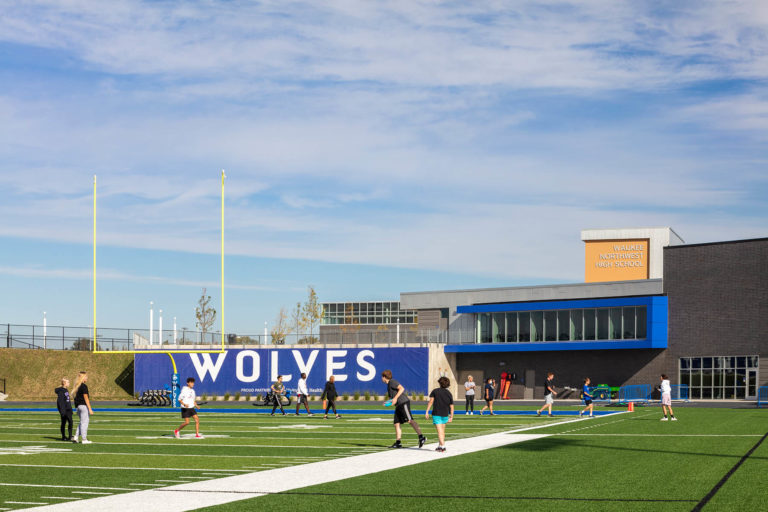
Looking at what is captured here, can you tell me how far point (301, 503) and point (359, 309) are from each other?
112677 mm

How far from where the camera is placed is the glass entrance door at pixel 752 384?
55188mm

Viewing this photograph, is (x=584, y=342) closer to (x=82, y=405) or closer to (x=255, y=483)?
(x=82, y=405)

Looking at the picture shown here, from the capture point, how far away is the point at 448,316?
7188cm

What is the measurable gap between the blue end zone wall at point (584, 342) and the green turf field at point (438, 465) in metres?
28.9

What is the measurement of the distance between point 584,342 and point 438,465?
4443 centimetres

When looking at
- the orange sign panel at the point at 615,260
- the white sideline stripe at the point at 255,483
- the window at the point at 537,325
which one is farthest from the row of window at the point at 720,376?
the white sideline stripe at the point at 255,483

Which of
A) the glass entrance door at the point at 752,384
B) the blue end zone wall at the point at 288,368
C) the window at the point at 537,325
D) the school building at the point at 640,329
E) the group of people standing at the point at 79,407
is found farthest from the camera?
the window at the point at 537,325

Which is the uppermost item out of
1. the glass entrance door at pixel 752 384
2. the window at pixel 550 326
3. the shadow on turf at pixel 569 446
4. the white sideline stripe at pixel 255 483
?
the window at pixel 550 326

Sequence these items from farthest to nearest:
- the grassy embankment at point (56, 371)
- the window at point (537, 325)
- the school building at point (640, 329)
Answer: the window at point (537, 325)
the grassy embankment at point (56, 371)
the school building at point (640, 329)

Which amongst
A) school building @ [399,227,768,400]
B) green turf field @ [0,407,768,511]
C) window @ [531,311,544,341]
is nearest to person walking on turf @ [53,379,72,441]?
green turf field @ [0,407,768,511]

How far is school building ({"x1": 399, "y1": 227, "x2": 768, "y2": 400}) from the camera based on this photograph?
55844 millimetres

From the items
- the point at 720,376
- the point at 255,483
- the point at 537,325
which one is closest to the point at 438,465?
the point at 255,483

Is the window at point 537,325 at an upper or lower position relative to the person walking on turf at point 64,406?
upper

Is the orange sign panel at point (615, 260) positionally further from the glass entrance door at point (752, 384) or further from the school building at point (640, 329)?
the glass entrance door at point (752, 384)
